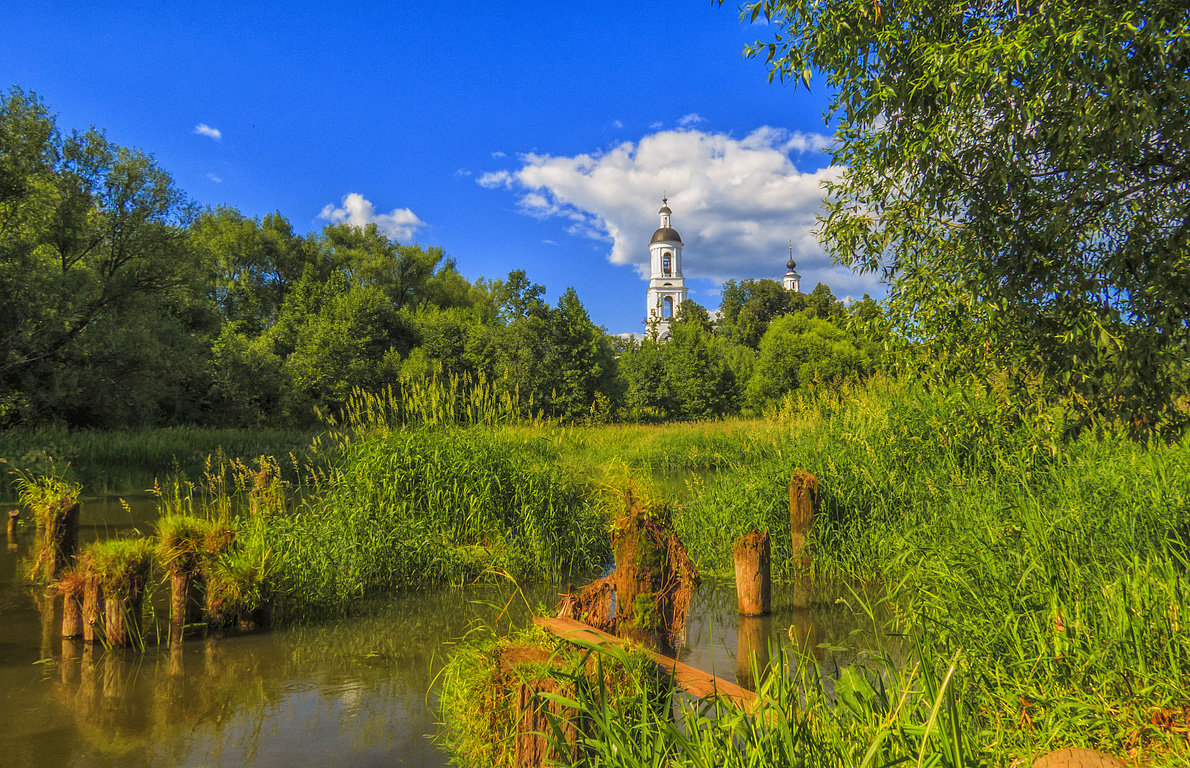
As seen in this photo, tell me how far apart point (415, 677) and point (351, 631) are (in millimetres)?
1259

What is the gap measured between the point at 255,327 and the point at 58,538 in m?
34.5

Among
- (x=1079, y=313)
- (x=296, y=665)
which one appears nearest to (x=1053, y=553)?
(x=1079, y=313)

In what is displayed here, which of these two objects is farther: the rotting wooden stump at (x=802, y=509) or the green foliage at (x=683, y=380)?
the green foliage at (x=683, y=380)

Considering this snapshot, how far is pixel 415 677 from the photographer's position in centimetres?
480

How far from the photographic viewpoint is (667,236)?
108812 millimetres

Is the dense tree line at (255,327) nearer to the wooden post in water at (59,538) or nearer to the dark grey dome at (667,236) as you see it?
the wooden post in water at (59,538)

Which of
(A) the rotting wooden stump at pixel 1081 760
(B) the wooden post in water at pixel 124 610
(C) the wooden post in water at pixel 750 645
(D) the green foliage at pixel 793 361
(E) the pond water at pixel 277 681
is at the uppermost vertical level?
(D) the green foliage at pixel 793 361

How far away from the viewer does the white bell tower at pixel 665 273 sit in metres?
105

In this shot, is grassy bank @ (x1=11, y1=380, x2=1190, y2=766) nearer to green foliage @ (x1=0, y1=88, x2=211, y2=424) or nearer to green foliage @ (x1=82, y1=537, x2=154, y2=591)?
green foliage @ (x1=82, y1=537, x2=154, y2=591)

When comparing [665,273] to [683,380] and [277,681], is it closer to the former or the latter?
[683,380]

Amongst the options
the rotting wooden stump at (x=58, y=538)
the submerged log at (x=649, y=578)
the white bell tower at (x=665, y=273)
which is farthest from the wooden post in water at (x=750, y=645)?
the white bell tower at (x=665, y=273)

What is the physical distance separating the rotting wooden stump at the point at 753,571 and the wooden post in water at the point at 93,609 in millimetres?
5150

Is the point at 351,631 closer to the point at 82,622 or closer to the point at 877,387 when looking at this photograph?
the point at 82,622

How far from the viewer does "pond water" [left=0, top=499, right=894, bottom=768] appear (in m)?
3.73
